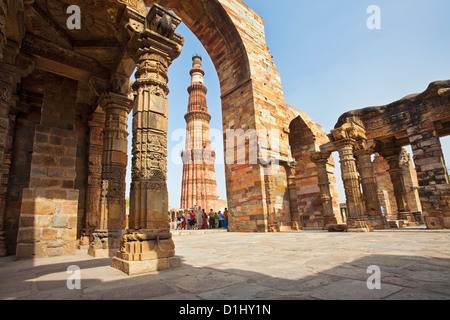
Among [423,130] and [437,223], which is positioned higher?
[423,130]

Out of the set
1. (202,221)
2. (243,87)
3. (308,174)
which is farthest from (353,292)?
(202,221)

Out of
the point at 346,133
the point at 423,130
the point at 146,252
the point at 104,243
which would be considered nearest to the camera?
the point at 146,252

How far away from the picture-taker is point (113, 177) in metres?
4.58

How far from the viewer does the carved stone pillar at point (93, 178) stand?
18.9 ft

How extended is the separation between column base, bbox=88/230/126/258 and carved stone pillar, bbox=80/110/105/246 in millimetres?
1688

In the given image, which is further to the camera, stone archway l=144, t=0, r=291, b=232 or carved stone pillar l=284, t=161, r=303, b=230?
carved stone pillar l=284, t=161, r=303, b=230

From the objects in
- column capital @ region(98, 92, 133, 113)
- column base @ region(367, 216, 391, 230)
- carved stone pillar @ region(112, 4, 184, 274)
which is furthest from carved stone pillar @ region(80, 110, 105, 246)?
column base @ region(367, 216, 391, 230)

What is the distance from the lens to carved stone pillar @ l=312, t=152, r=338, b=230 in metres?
10.2

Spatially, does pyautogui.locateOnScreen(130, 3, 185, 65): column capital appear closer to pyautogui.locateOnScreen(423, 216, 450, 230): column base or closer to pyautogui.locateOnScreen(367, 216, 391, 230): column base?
pyautogui.locateOnScreen(423, 216, 450, 230): column base

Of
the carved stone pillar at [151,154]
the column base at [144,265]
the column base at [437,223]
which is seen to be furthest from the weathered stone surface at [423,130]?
the column base at [144,265]

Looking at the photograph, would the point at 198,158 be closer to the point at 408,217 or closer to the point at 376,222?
the point at 408,217

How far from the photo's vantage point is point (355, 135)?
28.6 feet

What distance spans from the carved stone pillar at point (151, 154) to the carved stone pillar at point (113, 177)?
63.6 inches

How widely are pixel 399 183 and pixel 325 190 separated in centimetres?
380
